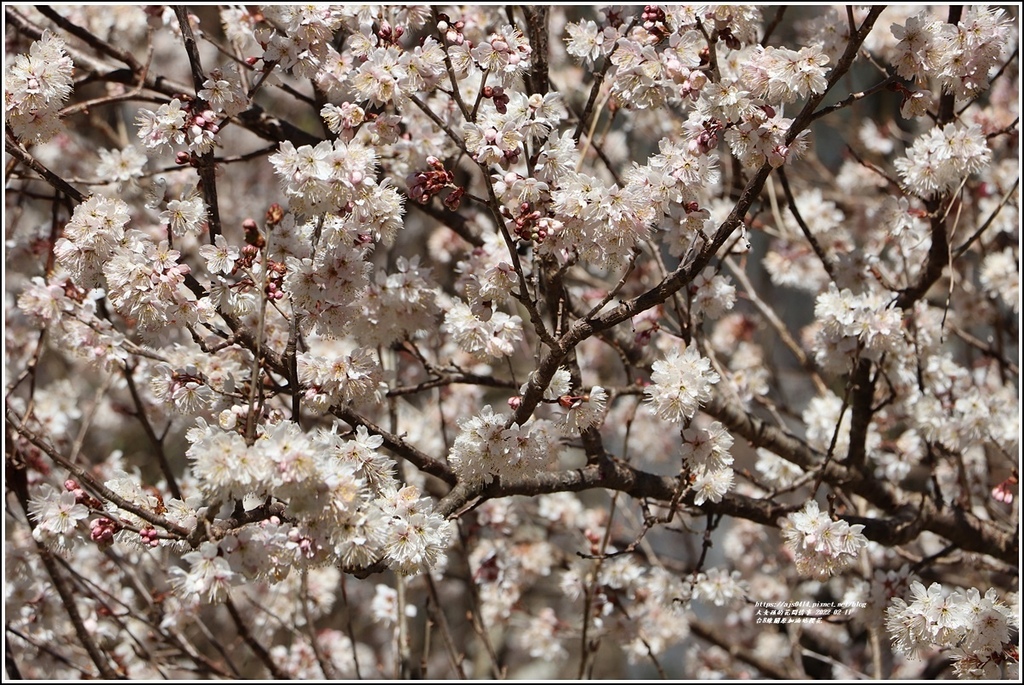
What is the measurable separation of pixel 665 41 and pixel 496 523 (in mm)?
1646

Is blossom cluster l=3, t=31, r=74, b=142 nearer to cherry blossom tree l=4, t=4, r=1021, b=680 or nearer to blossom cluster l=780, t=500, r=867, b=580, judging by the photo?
cherry blossom tree l=4, t=4, r=1021, b=680

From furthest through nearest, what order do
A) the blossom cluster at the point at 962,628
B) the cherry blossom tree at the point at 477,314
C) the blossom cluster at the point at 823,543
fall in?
1. the blossom cluster at the point at 823,543
2. the blossom cluster at the point at 962,628
3. the cherry blossom tree at the point at 477,314

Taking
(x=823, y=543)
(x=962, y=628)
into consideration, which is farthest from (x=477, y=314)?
(x=962, y=628)

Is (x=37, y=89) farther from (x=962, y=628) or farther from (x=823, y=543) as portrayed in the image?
(x=962, y=628)

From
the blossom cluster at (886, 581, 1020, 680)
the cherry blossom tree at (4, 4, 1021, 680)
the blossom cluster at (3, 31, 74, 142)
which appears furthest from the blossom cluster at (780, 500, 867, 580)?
the blossom cluster at (3, 31, 74, 142)

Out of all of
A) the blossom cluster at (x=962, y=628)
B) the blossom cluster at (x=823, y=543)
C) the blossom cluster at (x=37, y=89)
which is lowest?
the blossom cluster at (x=962, y=628)

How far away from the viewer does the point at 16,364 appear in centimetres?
327

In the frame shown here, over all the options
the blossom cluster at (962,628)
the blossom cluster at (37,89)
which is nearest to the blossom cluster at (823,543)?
the blossom cluster at (962,628)

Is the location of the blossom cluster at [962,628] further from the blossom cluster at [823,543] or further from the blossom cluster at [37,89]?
the blossom cluster at [37,89]

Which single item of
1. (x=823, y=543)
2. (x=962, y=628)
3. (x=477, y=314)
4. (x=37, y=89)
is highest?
(x=37, y=89)

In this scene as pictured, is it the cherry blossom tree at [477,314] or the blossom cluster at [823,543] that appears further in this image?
the blossom cluster at [823,543]

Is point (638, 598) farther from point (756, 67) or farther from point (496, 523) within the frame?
point (756, 67)

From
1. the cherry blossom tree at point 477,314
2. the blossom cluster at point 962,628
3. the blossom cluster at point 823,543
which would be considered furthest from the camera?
the blossom cluster at point 823,543

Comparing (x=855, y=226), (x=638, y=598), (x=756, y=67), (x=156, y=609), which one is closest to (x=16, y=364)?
(x=156, y=609)
